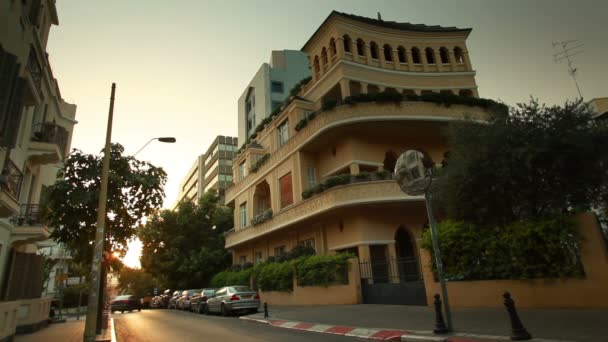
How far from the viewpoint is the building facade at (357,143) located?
19.9 m

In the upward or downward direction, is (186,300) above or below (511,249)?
below

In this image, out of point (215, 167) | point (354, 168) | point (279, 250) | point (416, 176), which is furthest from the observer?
point (215, 167)

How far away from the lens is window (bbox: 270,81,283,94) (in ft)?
188

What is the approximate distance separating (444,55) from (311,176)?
13.8 metres

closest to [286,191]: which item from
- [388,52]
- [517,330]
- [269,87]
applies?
[388,52]

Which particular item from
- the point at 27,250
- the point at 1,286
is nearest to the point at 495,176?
the point at 1,286

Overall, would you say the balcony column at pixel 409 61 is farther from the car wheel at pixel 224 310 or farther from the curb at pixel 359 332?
the curb at pixel 359 332

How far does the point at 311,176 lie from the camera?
24.5m

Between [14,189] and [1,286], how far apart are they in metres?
4.47

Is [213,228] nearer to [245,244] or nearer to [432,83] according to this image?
[245,244]

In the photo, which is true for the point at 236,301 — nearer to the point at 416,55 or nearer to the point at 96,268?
the point at 96,268

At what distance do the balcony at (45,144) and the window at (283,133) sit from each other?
13724 mm

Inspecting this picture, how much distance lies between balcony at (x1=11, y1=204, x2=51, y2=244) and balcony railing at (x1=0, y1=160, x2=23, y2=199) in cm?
300

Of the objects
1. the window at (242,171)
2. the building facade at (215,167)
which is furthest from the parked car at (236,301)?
the building facade at (215,167)
